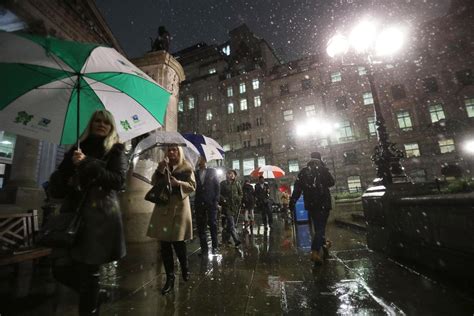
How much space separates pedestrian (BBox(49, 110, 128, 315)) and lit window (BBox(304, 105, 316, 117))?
32136 millimetres

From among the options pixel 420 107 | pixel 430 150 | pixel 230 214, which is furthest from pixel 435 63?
pixel 230 214

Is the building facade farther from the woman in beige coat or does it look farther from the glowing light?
the woman in beige coat

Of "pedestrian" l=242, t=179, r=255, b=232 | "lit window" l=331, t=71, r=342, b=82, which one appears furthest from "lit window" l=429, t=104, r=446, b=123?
"pedestrian" l=242, t=179, r=255, b=232

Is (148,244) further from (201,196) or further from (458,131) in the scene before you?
(458,131)

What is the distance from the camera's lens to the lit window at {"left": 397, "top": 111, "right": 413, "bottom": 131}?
27.0m

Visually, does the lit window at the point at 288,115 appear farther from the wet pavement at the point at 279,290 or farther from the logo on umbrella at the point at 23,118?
the logo on umbrella at the point at 23,118

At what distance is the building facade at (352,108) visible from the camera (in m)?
25.2

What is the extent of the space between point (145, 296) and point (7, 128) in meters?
2.52

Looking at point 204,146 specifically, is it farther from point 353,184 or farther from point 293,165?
point 293,165

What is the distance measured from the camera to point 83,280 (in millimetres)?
1786

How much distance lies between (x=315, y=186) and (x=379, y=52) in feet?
12.6

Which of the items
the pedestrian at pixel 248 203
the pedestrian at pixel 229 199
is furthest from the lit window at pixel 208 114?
the pedestrian at pixel 229 199

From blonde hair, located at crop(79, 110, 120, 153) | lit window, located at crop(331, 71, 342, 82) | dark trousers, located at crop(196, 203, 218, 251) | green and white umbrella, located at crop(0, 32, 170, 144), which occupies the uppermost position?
lit window, located at crop(331, 71, 342, 82)

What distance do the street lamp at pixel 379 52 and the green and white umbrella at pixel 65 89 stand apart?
461 cm
